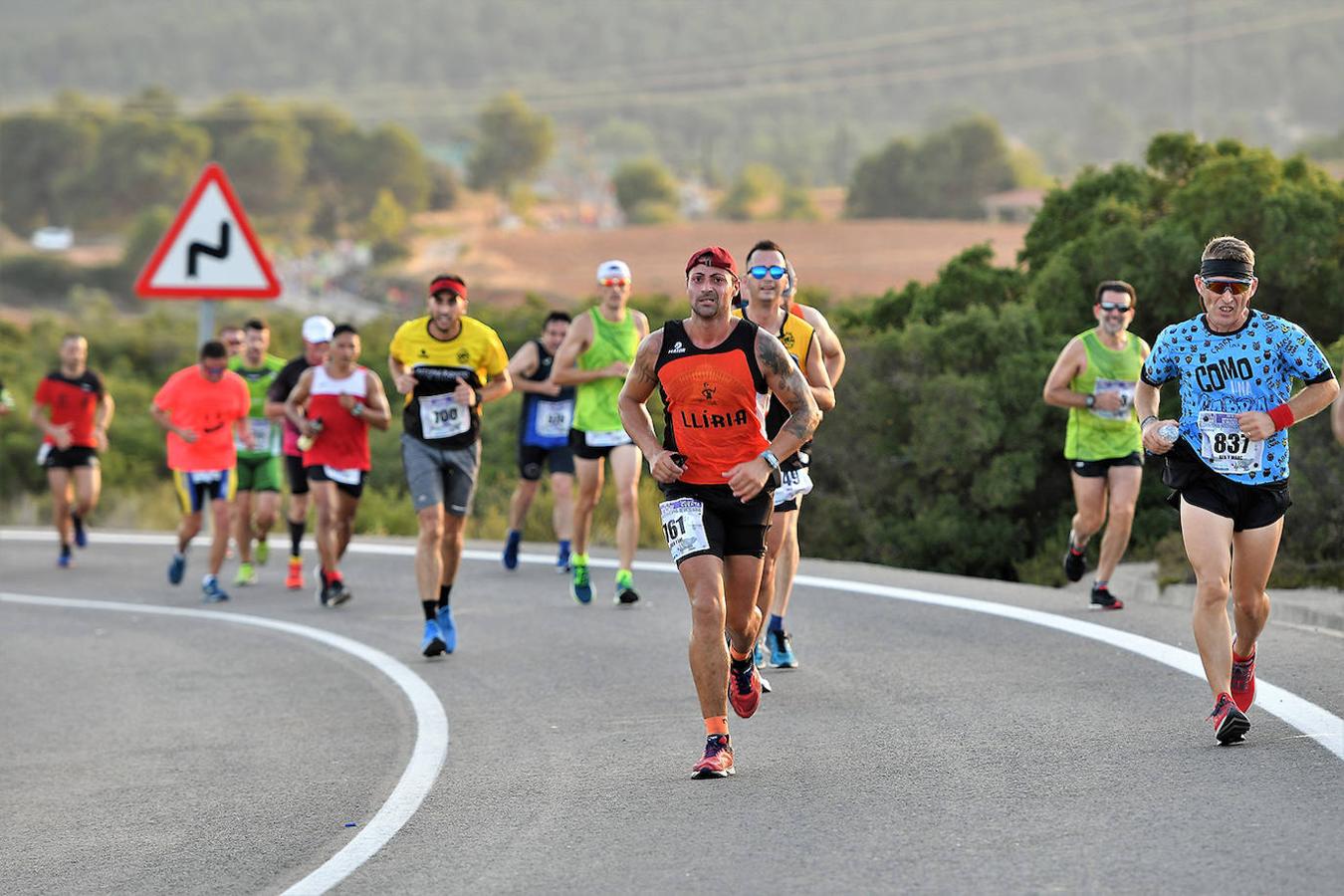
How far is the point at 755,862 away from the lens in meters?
7.01

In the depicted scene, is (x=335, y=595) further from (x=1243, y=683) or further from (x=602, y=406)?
(x=1243, y=683)

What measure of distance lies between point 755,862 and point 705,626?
170cm

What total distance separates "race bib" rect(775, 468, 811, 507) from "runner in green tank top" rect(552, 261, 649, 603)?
3.49 metres

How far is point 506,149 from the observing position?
551ft

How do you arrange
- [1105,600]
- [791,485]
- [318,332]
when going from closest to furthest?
[791,485]
[1105,600]
[318,332]

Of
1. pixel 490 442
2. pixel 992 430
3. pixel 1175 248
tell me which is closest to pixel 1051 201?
pixel 1175 248

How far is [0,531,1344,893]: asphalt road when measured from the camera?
7.04 meters

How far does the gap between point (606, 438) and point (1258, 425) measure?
22.8ft

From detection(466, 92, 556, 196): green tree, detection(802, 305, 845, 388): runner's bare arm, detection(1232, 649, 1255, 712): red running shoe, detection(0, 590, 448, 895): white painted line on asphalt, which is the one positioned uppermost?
detection(466, 92, 556, 196): green tree

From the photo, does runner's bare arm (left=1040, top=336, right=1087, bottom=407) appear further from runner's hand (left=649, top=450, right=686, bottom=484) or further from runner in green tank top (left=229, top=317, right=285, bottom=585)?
runner in green tank top (left=229, top=317, right=285, bottom=585)

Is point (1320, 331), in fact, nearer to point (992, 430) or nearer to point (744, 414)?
point (992, 430)

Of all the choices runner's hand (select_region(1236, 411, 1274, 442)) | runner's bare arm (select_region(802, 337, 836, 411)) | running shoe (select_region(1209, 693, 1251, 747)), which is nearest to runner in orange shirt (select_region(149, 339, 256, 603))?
runner's bare arm (select_region(802, 337, 836, 411))

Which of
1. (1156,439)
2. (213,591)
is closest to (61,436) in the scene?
(213,591)

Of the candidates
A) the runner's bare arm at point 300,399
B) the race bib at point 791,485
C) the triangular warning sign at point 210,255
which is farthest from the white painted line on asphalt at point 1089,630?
the runner's bare arm at point 300,399
